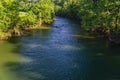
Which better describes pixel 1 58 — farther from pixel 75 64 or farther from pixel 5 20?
pixel 5 20

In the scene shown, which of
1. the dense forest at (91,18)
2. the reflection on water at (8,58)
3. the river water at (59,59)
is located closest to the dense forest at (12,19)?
the dense forest at (91,18)

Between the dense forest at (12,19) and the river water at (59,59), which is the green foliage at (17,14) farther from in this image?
the river water at (59,59)

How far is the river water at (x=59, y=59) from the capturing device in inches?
1563

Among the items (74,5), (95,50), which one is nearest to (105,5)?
(95,50)

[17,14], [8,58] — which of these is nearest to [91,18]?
[17,14]

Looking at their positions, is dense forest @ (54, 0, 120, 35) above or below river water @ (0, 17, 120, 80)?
above

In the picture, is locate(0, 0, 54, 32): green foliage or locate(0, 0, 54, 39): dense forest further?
locate(0, 0, 54, 32): green foliage

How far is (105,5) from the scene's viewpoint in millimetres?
61656

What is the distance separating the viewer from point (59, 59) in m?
48.3

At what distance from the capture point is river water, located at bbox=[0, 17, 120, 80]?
39.7m

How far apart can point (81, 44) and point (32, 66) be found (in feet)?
65.3

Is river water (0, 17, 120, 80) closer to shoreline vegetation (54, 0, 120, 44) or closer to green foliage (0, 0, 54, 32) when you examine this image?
shoreline vegetation (54, 0, 120, 44)

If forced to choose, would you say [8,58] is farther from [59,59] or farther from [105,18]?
[105,18]

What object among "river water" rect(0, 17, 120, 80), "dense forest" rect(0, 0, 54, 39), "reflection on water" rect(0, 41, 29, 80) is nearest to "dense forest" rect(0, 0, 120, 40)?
"dense forest" rect(0, 0, 54, 39)
